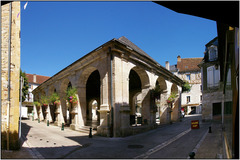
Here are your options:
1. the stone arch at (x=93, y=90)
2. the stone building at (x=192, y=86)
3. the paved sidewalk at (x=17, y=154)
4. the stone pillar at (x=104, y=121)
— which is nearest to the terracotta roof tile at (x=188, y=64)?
the stone building at (x=192, y=86)

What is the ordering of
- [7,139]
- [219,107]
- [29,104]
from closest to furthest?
[7,139] → [219,107] → [29,104]

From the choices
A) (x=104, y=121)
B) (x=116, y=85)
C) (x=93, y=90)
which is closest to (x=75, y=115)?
(x=104, y=121)

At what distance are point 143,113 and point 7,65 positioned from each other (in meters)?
10.6

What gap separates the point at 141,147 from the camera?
8.28 metres

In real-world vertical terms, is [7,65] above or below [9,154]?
above

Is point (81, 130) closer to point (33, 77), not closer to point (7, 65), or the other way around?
point (7, 65)

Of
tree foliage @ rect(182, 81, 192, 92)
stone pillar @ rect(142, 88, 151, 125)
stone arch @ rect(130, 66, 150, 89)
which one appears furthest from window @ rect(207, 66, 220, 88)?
tree foliage @ rect(182, 81, 192, 92)

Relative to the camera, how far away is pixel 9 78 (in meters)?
7.55

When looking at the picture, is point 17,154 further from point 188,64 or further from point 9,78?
point 188,64

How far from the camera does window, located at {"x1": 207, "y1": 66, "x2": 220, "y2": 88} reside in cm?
1873

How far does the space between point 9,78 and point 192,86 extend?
3403cm

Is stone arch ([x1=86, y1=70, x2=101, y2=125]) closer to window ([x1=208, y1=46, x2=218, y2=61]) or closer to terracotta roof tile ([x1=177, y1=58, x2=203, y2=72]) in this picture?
window ([x1=208, y1=46, x2=218, y2=61])

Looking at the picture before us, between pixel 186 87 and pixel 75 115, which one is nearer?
pixel 75 115

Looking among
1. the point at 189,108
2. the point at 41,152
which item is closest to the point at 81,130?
the point at 41,152
